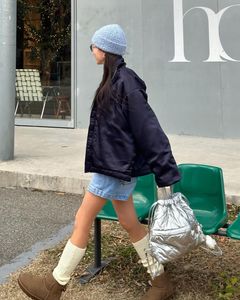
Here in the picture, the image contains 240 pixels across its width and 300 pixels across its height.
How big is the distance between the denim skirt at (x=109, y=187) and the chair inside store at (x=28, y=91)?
799 cm

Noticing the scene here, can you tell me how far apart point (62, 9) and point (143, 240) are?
8.11 metres

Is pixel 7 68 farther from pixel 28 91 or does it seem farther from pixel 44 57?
pixel 28 91

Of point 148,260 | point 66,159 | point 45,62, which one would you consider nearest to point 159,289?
point 148,260

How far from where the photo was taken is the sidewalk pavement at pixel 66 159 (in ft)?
20.5

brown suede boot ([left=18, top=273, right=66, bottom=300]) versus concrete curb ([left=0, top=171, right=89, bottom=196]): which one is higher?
concrete curb ([left=0, top=171, right=89, bottom=196])

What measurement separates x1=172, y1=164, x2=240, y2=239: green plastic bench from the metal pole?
3677mm

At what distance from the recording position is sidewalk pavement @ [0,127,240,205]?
6238 millimetres

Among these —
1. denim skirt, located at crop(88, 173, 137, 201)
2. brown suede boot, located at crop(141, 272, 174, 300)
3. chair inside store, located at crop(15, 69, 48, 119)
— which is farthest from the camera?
chair inside store, located at crop(15, 69, 48, 119)

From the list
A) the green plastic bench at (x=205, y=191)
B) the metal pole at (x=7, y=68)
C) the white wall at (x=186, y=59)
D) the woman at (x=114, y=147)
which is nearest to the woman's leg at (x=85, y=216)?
the woman at (x=114, y=147)

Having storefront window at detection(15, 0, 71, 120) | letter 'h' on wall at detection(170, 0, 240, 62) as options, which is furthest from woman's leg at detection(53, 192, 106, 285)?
storefront window at detection(15, 0, 71, 120)

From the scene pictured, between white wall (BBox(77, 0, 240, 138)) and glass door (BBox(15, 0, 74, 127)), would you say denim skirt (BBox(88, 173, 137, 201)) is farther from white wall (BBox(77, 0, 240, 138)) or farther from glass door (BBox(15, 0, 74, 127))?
glass door (BBox(15, 0, 74, 127))

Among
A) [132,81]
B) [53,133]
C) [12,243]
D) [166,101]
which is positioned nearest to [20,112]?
[53,133]

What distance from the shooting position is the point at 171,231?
3031 mm

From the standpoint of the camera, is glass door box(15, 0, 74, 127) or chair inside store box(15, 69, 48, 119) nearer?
glass door box(15, 0, 74, 127)
